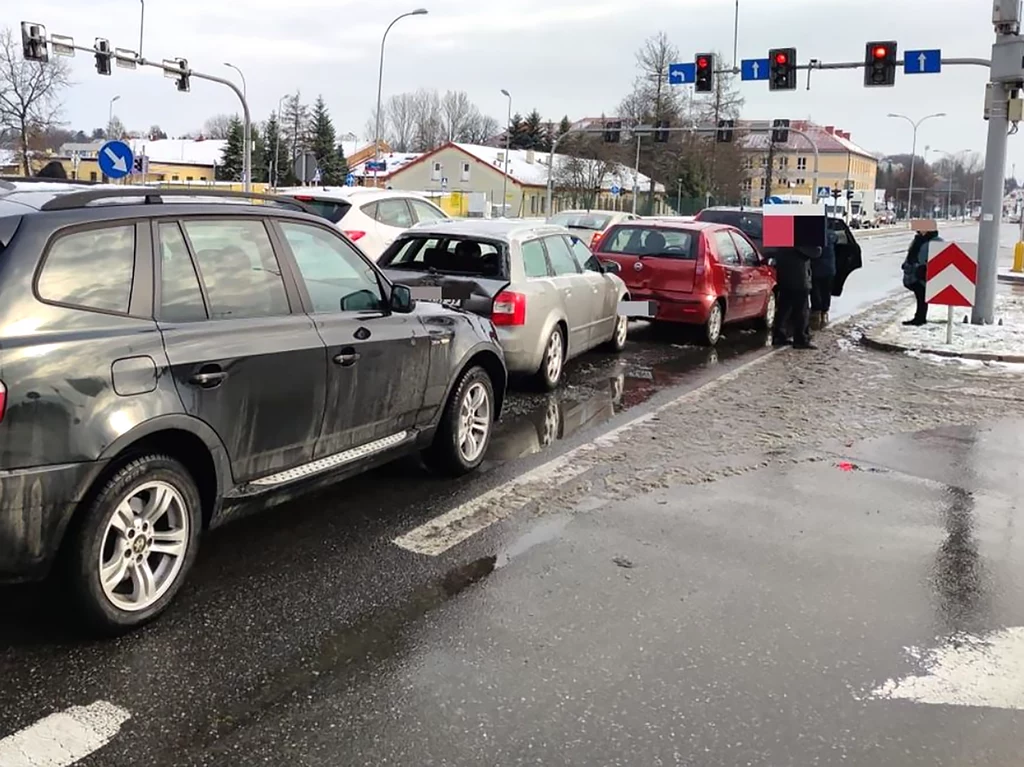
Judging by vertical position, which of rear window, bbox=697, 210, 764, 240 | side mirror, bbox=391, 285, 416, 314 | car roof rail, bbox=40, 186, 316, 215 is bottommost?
side mirror, bbox=391, 285, 416, 314

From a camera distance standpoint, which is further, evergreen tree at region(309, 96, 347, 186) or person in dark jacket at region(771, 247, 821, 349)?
evergreen tree at region(309, 96, 347, 186)

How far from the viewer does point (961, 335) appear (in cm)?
1370

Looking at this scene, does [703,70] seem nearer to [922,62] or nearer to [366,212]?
[922,62]

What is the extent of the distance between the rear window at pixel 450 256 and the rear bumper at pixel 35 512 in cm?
551

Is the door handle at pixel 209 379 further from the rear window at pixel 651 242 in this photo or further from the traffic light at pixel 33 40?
the traffic light at pixel 33 40

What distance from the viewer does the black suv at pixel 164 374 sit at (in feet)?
11.7

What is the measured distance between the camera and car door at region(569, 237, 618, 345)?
10625 mm

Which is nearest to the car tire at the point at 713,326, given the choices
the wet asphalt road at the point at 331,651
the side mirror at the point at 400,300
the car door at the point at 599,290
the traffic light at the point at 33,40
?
the car door at the point at 599,290

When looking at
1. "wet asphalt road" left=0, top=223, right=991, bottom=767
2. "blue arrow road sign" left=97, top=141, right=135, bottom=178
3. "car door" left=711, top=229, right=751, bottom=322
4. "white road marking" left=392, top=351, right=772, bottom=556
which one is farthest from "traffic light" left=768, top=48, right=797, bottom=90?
"wet asphalt road" left=0, top=223, right=991, bottom=767

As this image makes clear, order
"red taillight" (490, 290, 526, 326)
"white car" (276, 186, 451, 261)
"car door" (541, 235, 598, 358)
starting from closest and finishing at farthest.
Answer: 1. "red taillight" (490, 290, 526, 326)
2. "car door" (541, 235, 598, 358)
3. "white car" (276, 186, 451, 261)

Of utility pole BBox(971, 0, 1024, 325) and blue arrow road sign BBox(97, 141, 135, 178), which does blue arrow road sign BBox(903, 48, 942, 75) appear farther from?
blue arrow road sign BBox(97, 141, 135, 178)

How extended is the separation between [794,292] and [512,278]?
589cm

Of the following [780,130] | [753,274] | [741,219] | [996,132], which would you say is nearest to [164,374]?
[753,274]

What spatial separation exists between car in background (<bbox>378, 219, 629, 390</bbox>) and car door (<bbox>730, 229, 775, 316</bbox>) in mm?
4508
